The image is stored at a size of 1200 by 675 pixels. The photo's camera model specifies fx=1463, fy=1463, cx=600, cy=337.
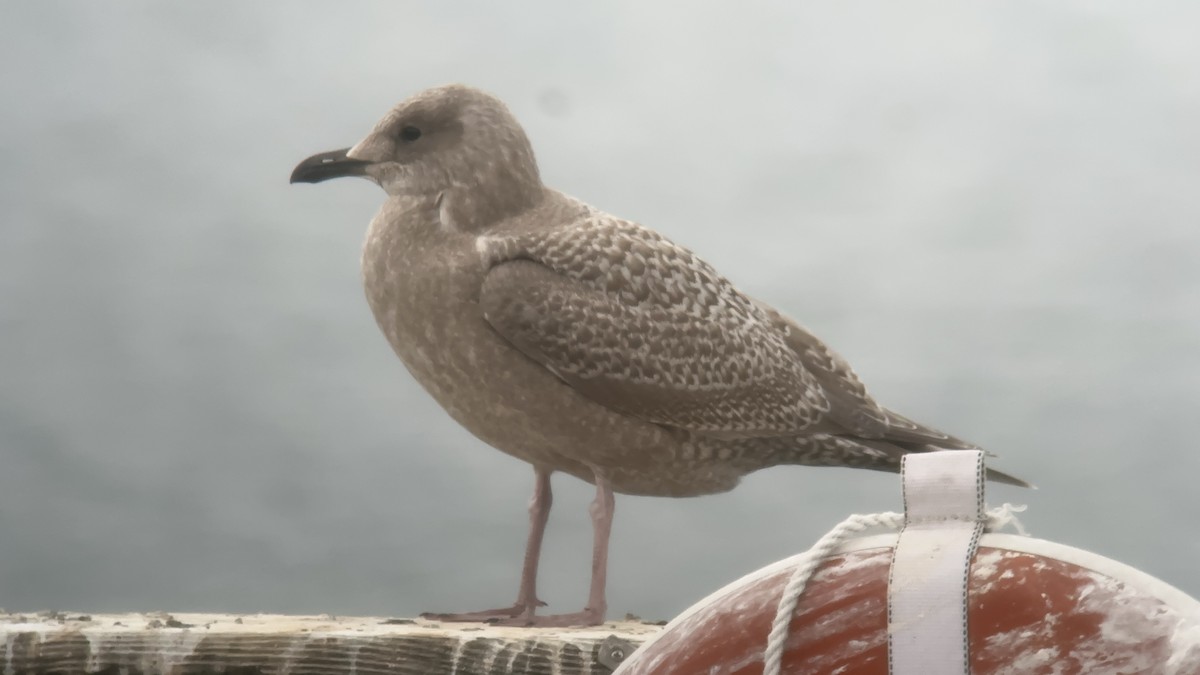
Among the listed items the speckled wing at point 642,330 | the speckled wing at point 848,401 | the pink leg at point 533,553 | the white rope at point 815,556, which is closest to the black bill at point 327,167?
the speckled wing at point 642,330

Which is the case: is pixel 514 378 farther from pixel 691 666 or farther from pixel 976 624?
pixel 976 624

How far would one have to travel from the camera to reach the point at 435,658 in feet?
7.64

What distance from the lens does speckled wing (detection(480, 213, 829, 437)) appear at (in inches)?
105

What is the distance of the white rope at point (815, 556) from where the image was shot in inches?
58.5

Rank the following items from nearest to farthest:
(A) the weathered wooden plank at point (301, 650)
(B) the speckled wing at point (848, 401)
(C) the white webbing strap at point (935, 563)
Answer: (C) the white webbing strap at point (935, 563) → (A) the weathered wooden plank at point (301, 650) → (B) the speckled wing at point (848, 401)

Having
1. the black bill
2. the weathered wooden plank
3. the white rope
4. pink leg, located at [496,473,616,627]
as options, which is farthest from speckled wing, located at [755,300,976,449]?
the white rope

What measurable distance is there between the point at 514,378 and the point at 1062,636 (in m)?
1.42

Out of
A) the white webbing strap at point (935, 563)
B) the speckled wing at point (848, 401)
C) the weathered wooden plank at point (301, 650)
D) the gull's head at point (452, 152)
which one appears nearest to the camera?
the white webbing strap at point (935, 563)

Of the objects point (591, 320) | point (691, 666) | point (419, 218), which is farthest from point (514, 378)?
point (691, 666)

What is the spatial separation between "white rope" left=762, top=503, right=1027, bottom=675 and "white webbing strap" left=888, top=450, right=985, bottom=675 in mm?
29

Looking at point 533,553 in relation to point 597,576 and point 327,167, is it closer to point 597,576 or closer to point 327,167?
point 597,576

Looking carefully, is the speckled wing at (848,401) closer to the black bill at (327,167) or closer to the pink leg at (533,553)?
the pink leg at (533,553)

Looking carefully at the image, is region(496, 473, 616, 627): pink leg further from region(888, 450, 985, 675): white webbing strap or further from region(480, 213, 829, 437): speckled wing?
region(888, 450, 985, 675): white webbing strap

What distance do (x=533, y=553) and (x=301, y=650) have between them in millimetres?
696
